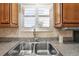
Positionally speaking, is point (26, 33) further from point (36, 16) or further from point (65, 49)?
point (65, 49)

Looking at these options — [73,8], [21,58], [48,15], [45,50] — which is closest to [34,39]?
[45,50]

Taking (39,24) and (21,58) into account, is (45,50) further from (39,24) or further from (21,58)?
(21,58)

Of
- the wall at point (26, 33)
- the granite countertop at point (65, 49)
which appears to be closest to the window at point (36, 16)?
the wall at point (26, 33)

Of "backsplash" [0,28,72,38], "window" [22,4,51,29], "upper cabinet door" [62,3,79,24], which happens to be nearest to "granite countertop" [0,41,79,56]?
"upper cabinet door" [62,3,79,24]

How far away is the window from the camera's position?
325 cm

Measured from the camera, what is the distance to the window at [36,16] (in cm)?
325

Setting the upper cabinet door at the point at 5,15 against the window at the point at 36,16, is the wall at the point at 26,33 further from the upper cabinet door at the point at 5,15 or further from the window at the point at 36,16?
the upper cabinet door at the point at 5,15

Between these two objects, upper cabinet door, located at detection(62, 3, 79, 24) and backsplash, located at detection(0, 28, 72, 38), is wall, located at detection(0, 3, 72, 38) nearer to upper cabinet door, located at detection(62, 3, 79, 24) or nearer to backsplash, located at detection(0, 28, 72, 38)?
backsplash, located at detection(0, 28, 72, 38)

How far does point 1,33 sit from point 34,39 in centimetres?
70

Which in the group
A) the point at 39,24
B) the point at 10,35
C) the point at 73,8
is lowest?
the point at 10,35

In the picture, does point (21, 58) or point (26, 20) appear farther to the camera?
point (26, 20)

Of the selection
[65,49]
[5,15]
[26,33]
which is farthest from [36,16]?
[65,49]

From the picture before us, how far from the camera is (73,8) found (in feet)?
8.31

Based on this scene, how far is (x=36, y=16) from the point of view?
129 inches
